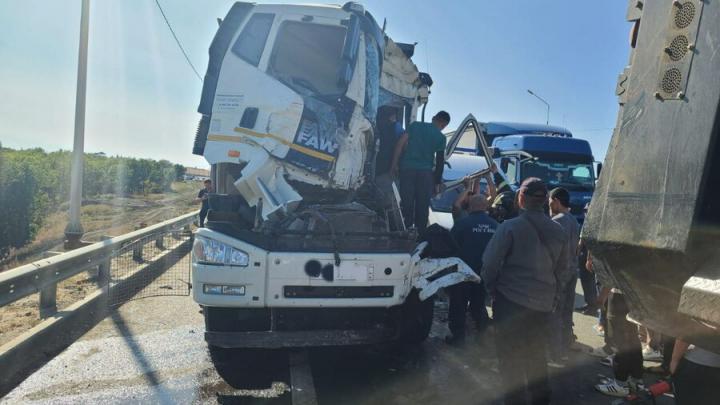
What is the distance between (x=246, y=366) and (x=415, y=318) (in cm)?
165

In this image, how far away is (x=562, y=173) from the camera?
12.9m

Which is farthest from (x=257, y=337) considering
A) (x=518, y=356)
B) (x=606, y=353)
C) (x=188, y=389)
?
(x=606, y=353)

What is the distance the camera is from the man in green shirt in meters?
6.00

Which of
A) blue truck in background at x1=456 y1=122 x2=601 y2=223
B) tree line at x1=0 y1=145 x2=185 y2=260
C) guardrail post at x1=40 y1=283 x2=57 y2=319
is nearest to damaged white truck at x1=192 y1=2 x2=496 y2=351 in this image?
guardrail post at x1=40 y1=283 x2=57 y2=319

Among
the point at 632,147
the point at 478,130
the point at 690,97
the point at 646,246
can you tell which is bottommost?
the point at 646,246

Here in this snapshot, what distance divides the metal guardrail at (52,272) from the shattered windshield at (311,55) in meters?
3.10

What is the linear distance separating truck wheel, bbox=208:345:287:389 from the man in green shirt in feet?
7.38

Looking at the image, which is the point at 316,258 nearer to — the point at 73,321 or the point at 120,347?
the point at 120,347

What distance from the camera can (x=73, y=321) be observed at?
561cm

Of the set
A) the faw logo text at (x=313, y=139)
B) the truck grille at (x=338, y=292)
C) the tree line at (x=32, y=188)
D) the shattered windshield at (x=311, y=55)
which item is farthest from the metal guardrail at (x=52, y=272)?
the tree line at (x=32, y=188)

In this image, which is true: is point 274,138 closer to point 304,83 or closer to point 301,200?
point 301,200

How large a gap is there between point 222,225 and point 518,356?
248 cm

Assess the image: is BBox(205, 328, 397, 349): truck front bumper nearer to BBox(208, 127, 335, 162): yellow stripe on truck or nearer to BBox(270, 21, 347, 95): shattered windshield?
BBox(208, 127, 335, 162): yellow stripe on truck

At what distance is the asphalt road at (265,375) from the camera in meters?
4.00
